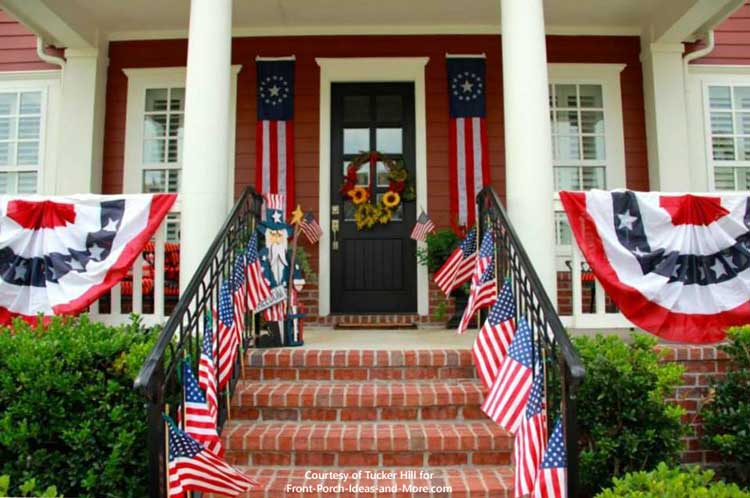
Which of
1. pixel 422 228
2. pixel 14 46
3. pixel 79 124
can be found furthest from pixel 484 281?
pixel 14 46

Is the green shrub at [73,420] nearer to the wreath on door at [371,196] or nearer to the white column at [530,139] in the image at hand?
the white column at [530,139]

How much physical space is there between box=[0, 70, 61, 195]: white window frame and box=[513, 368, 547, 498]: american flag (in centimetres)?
610

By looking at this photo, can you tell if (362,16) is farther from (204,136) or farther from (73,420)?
(73,420)

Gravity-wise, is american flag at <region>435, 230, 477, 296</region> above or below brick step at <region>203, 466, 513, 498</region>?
above

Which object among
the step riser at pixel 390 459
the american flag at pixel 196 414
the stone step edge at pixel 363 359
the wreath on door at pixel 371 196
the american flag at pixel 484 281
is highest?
the wreath on door at pixel 371 196

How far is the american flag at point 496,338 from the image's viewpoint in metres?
3.38

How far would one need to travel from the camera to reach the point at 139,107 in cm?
664

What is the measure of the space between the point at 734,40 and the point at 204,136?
6284 millimetres

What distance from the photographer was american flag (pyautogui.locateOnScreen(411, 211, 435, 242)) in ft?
19.8

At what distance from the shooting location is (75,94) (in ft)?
21.0

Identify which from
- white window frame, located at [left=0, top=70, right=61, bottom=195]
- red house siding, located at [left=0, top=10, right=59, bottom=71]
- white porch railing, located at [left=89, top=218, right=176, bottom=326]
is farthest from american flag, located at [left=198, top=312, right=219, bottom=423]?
red house siding, located at [left=0, top=10, right=59, bottom=71]

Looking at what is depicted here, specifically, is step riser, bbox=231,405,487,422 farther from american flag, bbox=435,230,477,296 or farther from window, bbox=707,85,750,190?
window, bbox=707,85,750,190

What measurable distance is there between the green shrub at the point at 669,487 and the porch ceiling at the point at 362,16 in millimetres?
5234

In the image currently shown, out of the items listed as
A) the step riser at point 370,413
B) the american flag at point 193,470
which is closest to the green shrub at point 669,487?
the step riser at point 370,413
